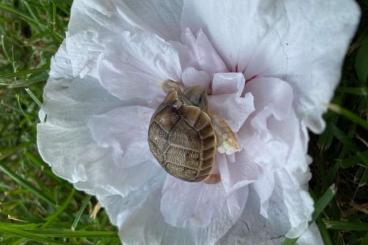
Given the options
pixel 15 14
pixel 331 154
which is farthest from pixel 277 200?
pixel 15 14

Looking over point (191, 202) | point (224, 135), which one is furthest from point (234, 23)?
point (191, 202)

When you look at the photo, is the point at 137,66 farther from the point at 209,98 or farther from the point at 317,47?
the point at 317,47

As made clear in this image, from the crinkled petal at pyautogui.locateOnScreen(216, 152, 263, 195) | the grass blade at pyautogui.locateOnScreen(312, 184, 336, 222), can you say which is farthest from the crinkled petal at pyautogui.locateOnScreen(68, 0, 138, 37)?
the grass blade at pyautogui.locateOnScreen(312, 184, 336, 222)

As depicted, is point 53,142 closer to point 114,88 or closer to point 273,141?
point 114,88

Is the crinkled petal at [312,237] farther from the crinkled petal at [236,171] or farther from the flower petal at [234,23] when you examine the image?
the flower petal at [234,23]

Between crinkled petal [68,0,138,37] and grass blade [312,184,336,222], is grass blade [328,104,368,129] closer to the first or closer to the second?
grass blade [312,184,336,222]

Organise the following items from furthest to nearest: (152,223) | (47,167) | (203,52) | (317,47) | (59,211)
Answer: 1. (47,167)
2. (59,211)
3. (152,223)
4. (203,52)
5. (317,47)

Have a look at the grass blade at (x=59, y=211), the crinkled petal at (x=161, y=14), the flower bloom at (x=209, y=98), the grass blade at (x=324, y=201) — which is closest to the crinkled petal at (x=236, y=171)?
the flower bloom at (x=209, y=98)

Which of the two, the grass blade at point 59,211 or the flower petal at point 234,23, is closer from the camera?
the flower petal at point 234,23
